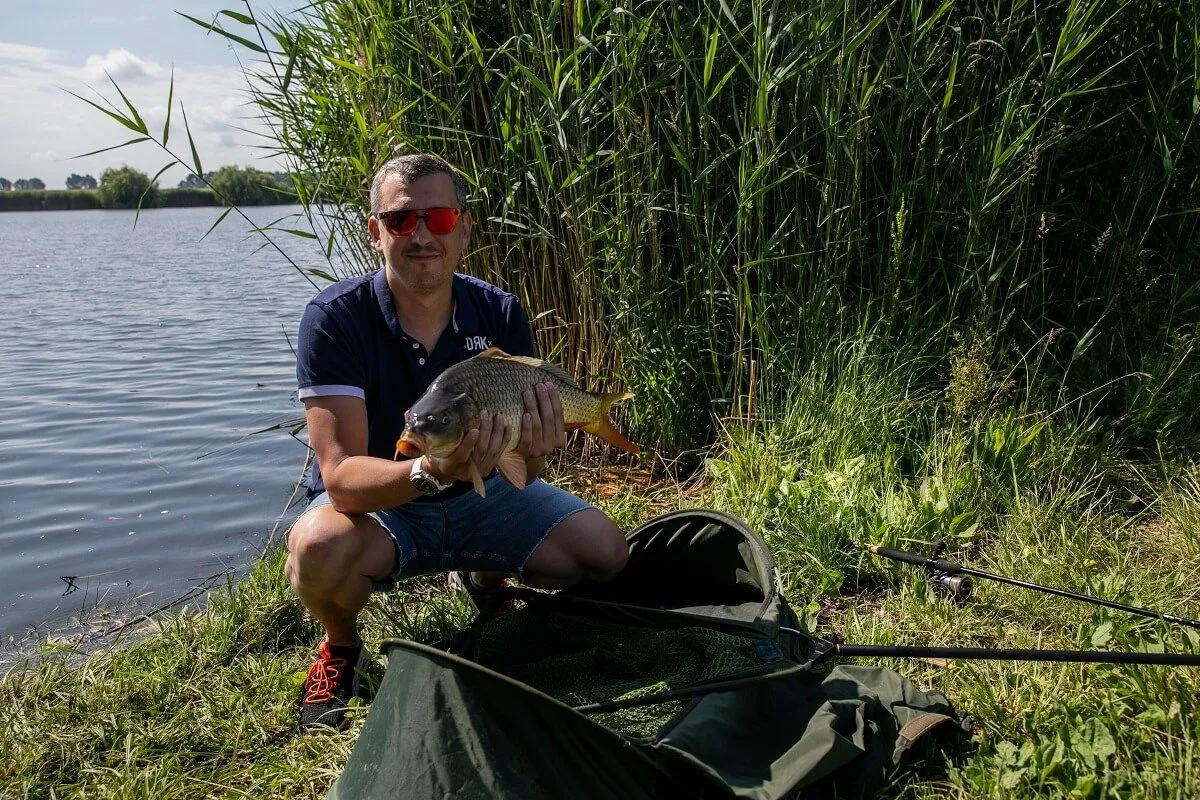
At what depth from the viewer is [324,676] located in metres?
2.44

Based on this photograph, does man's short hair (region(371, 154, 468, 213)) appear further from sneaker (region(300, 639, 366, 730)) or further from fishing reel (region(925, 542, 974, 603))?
fishing reel (region(925, 542, 974, 603))

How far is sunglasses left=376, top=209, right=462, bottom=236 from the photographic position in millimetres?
2432

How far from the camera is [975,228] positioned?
3.50 m

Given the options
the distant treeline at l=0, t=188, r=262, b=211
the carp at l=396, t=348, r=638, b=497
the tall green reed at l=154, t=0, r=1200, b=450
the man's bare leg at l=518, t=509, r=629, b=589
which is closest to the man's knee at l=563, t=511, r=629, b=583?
the man's bare leg at l=518, t=509, r=629, b=589

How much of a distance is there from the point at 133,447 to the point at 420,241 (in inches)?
175

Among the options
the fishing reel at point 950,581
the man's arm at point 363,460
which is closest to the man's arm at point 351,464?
the man's arm at point 363,460

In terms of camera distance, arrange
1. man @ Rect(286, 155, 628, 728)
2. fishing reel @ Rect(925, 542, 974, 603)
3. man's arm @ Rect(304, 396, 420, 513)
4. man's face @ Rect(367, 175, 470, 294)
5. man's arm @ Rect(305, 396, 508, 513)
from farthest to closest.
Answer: fishing reel @ Rect(925, 542, 974, 603) → man's face @ Rect(367, 175, 470, 294) → man @ Rect(286, 155, 628, 728) → man's arm @ Rect(304, 396, 420, 513) → man's arm @ Rect(305, 396, 508, 513)

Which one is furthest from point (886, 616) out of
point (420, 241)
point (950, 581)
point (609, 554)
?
point (420, 241)

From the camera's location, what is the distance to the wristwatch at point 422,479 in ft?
6.94

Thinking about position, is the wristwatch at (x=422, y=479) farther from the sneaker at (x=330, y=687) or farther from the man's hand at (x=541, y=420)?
the sneaker at (x=330, y=687)

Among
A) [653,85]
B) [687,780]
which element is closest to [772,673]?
[687,780]

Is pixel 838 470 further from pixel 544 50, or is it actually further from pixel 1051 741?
pixel 544 50

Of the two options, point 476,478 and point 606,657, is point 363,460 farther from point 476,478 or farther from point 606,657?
point 606,657

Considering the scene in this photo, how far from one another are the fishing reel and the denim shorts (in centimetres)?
97
